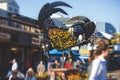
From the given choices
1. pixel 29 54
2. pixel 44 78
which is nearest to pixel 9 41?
pixel 29 54

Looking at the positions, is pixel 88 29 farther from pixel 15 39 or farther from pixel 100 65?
pixel 100 65

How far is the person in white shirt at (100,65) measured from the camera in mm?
6121

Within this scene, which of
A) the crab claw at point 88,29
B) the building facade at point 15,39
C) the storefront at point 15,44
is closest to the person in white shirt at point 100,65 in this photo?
the building facade at point 15,39

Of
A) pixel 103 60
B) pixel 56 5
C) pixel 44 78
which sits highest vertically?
pixel 56 5

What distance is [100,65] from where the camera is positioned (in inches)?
244

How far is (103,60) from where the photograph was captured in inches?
245

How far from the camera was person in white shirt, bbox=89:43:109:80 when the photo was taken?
6.12 metres

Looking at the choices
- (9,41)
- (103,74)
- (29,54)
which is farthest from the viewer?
(29,54)

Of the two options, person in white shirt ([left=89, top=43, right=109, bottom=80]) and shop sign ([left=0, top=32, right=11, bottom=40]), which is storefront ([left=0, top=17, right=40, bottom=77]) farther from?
person in white shirt ([left=89, top=43, right=109, bottom=80])

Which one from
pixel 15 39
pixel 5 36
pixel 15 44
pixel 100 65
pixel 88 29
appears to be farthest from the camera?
pixel 15 44

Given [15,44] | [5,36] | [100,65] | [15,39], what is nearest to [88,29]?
[5,36]

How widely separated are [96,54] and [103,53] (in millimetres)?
156

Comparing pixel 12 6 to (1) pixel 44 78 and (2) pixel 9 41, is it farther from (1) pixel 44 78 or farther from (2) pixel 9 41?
(1) pixel 44 78

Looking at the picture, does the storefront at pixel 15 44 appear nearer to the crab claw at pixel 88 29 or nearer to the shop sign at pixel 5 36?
the shop sign at pixel 5 36
